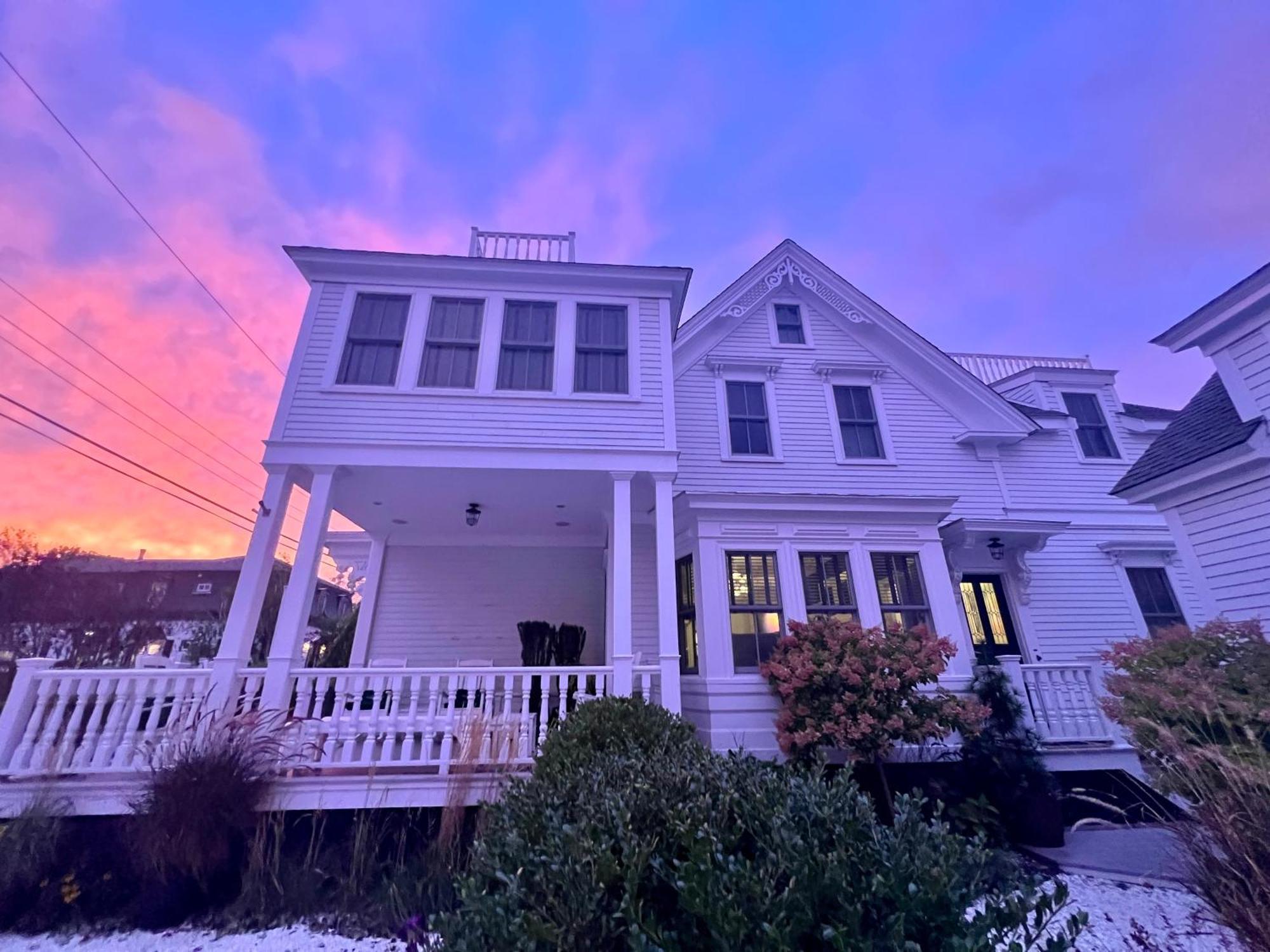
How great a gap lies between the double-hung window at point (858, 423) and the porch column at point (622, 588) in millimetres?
4703

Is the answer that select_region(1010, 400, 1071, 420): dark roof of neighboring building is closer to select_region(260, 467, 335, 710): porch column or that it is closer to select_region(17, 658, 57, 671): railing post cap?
select_region(260, 467, 335, 710): porch column

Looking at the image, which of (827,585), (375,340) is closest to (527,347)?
(375,340)

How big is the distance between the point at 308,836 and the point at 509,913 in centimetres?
442

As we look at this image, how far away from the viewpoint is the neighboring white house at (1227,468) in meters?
5.77

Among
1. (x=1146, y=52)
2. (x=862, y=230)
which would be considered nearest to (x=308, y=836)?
(x=1146, y=52)

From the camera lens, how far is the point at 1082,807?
6082mm

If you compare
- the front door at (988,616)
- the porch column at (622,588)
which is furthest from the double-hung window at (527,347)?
the front door at (988,616)

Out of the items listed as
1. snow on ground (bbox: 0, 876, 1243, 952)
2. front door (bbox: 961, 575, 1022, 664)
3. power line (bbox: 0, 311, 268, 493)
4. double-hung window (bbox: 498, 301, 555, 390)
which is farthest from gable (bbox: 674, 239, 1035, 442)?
power line (bbox: 0, 311, 268, 493)

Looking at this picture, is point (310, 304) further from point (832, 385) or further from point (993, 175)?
point (993, 175)

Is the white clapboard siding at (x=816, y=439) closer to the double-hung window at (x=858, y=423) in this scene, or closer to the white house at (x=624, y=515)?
the white house at (x=624, y=515)

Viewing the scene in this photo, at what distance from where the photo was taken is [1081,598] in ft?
29.1

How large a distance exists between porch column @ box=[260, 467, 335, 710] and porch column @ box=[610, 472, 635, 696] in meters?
3.24

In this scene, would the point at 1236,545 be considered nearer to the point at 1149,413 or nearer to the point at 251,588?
the point at 1149,413

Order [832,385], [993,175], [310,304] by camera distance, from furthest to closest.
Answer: [993,175], [832,385], [310,304]
